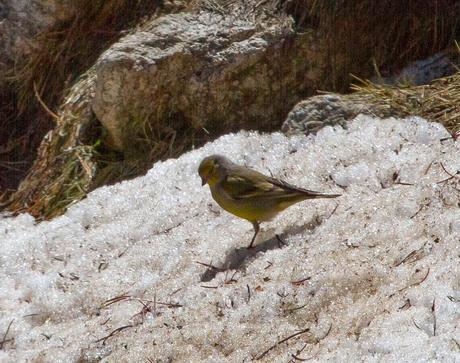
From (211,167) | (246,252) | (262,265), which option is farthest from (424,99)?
(262,265)

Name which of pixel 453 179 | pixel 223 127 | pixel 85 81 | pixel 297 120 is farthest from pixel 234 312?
pixel 85 81

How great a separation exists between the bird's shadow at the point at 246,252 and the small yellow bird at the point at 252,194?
70 mm

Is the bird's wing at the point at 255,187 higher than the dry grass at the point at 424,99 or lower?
lower

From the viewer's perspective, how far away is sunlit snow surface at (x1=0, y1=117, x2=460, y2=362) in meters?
5.43

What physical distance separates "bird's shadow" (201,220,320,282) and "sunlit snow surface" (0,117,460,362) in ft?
0.04

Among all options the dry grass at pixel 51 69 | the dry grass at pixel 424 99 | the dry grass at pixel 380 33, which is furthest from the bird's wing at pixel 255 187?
the dry grass at pixel 51 69

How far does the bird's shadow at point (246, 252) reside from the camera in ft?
21.5

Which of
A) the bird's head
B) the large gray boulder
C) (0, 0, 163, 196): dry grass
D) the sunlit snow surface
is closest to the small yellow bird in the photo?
the bird's head

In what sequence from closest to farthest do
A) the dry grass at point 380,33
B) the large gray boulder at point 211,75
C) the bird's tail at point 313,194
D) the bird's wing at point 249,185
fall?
1. the bird's tail at point 313,194
2. the bird's wing at point 249,185
3. the dry grass at point 380,33
4. the large gray boulder at point 211,75

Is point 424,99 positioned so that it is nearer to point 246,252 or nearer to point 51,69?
point 246,252

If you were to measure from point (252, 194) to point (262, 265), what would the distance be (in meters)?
0.52

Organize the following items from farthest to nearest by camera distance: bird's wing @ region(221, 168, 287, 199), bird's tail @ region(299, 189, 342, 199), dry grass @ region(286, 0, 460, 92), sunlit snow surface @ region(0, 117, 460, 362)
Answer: dry grass @ region(286, 0, 460, 92) < bird's wing @ region(221, 168, 287, 199) < bird's tail @ region(299, 189, 342, 199) < sunlit snow surface @ region(0, 117, 460, 362)

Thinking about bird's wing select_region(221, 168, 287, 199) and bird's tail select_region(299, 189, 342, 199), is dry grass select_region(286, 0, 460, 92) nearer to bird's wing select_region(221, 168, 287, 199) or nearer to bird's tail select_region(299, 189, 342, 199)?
bird's wing select_region(221, 168, 287, 199)

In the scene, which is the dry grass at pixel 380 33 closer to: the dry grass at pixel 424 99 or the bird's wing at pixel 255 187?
the dry grass at pixel 424 99
